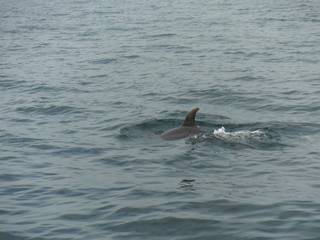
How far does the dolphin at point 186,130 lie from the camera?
17250 mm

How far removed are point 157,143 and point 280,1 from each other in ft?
135

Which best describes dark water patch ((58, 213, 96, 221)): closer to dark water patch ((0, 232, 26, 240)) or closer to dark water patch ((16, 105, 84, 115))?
dark water patch ((0, 232, 26, 240))

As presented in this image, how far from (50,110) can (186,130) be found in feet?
20.5

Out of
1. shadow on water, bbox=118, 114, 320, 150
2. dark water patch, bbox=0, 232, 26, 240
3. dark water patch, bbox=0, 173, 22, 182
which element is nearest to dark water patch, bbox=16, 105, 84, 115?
shadow on water, bbox=118, 114, 320, 150

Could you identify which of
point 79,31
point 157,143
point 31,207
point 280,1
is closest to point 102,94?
point 157,143

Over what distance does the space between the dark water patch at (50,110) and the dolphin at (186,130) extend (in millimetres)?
5035

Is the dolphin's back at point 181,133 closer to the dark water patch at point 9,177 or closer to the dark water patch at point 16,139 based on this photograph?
the dark water patch at point 16,139

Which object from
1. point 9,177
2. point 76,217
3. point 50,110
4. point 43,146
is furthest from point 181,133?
point 50,110

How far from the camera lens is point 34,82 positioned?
27.5m

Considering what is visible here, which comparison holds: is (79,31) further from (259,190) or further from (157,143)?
(259,190)

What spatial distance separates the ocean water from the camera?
12.1 m

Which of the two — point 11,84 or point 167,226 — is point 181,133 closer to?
point 167,226

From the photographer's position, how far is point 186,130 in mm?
17375

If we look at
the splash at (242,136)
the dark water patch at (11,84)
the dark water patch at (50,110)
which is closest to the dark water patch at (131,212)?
the splash at (242,136)
